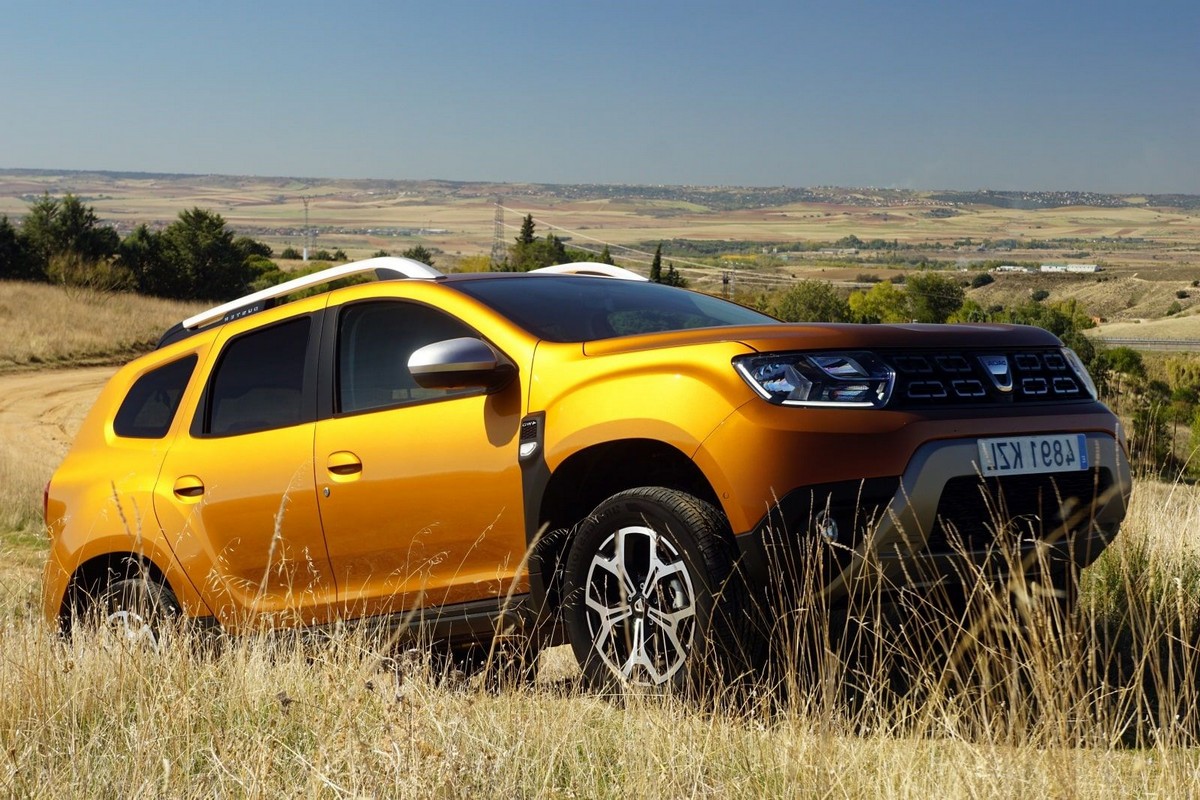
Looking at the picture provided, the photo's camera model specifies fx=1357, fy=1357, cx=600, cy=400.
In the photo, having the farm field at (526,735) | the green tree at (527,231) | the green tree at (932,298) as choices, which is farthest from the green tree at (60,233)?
the green tree at (527,231)

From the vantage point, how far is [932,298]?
133 meters

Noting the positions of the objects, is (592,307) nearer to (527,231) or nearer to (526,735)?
(526,735)

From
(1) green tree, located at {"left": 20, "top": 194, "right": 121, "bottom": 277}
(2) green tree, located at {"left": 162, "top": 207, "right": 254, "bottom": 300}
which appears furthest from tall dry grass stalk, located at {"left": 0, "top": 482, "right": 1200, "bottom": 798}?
(2) green tree, located at {"left": 162, "top": 207, "right": 254, "bottom": 300}

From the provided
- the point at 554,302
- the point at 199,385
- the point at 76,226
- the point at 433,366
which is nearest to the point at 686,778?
the point at 433,366

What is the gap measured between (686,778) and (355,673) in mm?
1270

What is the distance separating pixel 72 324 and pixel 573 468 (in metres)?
39.1

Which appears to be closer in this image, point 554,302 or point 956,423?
point 956,423

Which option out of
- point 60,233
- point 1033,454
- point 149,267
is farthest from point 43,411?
point 149,267

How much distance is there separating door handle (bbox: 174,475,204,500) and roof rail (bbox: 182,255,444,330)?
29.3 inches

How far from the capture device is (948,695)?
4.31 meters

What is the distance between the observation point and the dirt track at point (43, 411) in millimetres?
20250

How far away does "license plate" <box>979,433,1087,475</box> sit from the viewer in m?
4.00

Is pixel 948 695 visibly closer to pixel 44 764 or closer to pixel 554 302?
pixel 554 302

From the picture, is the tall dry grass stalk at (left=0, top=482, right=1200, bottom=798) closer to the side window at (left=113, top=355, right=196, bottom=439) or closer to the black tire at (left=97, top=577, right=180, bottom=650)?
the black tire at (left=97, top=577, right=180, bottom=650)
